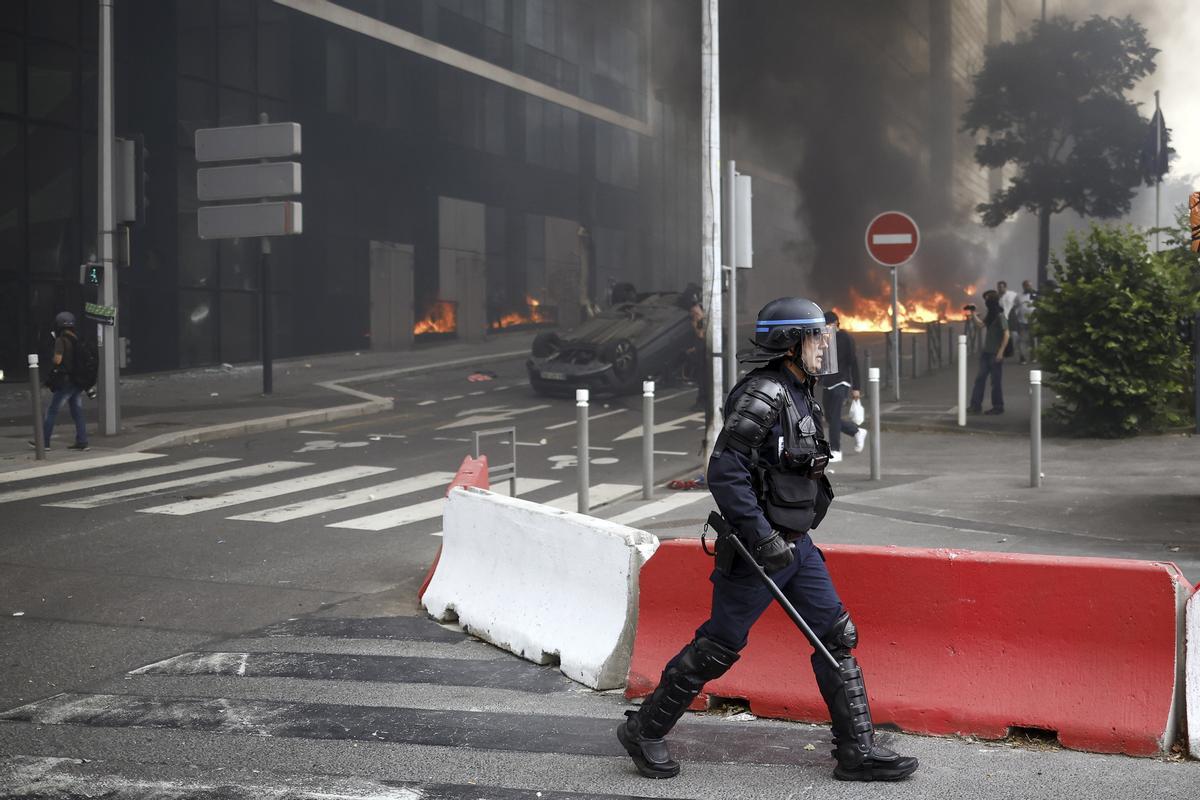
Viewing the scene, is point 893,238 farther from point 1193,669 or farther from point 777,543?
point 777,543

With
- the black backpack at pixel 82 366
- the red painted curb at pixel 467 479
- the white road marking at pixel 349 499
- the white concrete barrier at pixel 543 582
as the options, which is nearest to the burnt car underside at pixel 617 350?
the white road marking at pixel 349 499

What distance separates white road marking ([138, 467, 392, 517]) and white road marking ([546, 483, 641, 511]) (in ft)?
7.67

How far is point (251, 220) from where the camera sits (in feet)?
61.6

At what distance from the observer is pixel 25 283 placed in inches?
863

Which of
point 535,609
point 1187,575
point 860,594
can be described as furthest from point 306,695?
point 1187,575

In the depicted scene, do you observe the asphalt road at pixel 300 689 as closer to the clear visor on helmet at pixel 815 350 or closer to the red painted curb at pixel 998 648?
the red painted curb at pixel 998 648

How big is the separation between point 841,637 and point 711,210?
7784mm

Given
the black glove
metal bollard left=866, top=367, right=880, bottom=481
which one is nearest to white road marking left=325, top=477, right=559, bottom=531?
metal bollard left=866, top=367, right=880, bottom=481

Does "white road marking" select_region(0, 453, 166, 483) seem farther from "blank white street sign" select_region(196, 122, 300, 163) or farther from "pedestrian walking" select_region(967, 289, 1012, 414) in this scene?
"pedestrian walking" select_region(967, 289, 1012, 414)

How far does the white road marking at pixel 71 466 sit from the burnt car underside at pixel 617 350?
687 cm

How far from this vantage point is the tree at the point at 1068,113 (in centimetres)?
3341

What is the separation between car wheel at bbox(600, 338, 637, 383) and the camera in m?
19.4

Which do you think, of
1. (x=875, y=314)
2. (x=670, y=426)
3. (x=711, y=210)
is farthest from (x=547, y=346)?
(x=875, y=314)

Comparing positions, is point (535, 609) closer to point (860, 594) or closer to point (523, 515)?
point (523, 515)
